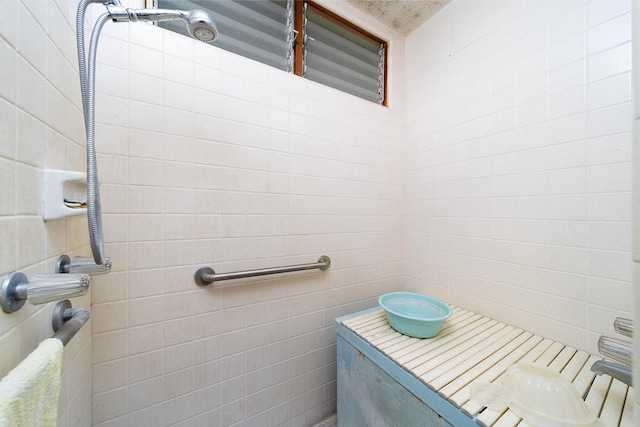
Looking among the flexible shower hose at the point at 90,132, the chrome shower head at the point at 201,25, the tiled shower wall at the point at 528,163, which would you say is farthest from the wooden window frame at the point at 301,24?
the flexible shower hose at the point at 90,132

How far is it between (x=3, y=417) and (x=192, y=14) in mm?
900

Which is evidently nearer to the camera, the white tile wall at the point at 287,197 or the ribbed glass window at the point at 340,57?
the white tile wall at the point at 287,197

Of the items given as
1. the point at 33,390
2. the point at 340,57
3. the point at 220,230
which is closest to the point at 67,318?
the point at 33,390

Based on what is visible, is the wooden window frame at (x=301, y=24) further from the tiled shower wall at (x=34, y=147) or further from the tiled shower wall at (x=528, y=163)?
the tiled shower wall at (x=34, y=147)

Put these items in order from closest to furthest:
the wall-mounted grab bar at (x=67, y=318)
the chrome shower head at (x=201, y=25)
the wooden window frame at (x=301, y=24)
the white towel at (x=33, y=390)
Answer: the white towel at (x=33, y=390) < the wall-mounted grab bar at (x=67, y=318) < the chrome shower head at (x=201, y=25) < the wooden window frame at (x=301, y=24)

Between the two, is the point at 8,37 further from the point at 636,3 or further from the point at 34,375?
the point at 636,3

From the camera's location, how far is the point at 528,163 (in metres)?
1.04

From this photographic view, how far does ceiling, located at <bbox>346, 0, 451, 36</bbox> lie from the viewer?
1.35 m

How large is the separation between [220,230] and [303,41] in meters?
1.12

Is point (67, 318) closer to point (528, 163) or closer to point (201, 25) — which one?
point (201, 25)

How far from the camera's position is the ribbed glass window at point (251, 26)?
1.05m

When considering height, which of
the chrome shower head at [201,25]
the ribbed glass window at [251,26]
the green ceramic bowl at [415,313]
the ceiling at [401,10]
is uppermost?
the ceiling at [401,10]

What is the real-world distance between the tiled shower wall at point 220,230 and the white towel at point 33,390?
51 centimetres

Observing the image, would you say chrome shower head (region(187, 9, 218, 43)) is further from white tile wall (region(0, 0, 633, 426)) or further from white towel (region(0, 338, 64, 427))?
white towel (region(0, 338, 64, 427))
